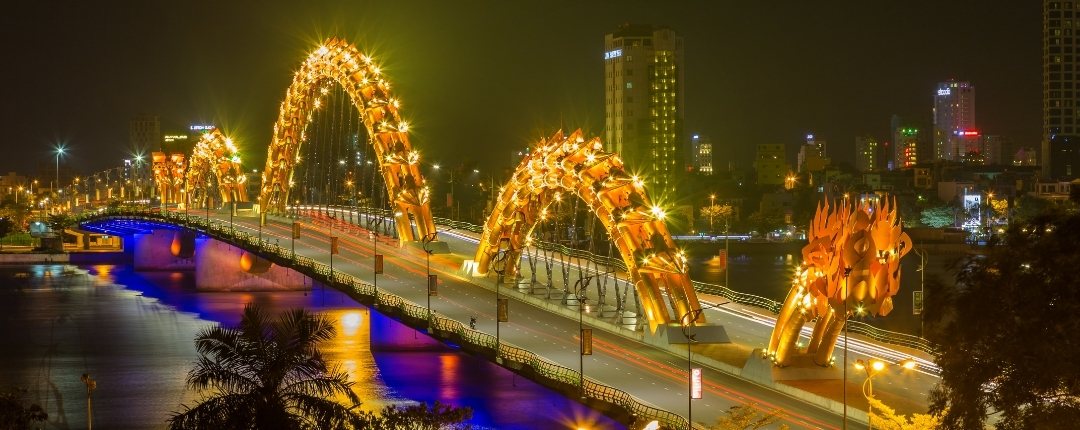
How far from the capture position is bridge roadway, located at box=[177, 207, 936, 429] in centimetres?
5422

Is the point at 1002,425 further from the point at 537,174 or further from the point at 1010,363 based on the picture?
the point at 537,174

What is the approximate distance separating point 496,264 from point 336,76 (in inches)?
1189

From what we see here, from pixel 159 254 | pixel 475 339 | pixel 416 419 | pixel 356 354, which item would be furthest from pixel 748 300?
pixel 159 254

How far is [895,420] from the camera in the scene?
46.9m

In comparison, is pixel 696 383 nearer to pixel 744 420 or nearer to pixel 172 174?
pixel 744 420

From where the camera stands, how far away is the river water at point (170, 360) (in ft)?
215

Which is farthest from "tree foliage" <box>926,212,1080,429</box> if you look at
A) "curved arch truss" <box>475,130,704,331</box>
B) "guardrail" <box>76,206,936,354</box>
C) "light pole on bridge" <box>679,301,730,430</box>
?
"curved arch truss" <box>475,130,704,331</box>

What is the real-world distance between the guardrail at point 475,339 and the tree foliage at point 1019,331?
38.6 feet

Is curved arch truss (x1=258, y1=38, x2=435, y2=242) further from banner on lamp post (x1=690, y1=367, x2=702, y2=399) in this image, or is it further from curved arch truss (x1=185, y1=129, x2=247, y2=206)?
banner on lamp post (x1=690, y1=367, x2=702, y2=399)

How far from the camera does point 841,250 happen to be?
5797 centimetres

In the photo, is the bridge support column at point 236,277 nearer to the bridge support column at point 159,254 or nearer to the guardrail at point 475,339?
the guardrail at point 475,339

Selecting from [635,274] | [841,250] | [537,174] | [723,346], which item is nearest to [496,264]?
[537,174]

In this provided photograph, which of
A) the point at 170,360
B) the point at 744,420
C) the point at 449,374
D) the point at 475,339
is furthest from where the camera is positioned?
the point at 170,360

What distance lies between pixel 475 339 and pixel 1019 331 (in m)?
35.4
